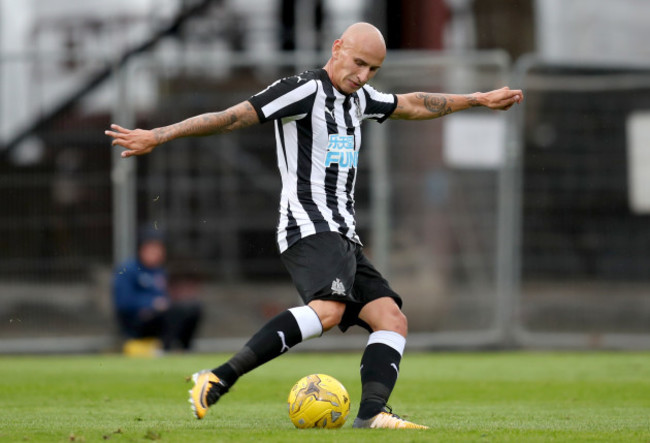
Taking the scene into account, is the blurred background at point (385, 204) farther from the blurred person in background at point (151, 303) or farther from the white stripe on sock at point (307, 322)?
the white stripe on sock at point (307, 322)

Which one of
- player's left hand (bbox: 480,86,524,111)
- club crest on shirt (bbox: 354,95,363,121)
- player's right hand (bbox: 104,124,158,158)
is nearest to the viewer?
player's right hand (bbox: 104,124,158,158)

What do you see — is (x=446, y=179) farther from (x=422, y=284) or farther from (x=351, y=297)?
(x=351, y=297)

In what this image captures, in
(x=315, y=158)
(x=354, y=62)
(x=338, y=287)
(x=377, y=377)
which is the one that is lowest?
(x=377, y=377)

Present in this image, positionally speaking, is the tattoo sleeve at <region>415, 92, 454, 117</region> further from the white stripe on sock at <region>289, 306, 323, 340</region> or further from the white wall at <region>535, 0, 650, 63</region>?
the white wall at <region>535, 0, 650, 63</region>

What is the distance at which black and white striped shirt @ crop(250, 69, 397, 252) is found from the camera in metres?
6.12

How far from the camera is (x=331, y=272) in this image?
5984 millimetres

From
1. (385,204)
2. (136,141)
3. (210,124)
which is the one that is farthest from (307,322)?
(385,204)

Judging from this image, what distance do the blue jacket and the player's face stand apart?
23.1 ft

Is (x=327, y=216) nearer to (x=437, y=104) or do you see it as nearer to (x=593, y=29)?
(x=437, y=104)

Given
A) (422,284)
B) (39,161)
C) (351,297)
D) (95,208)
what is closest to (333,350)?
(422,284)

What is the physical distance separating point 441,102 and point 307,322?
5.66ft

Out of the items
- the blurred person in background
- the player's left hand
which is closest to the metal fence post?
the blurred person in background

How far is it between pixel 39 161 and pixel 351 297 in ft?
26.7

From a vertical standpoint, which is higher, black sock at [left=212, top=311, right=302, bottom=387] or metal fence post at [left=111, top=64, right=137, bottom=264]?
metal fence post at [left=111, top=64, right=137, bottom=264]
